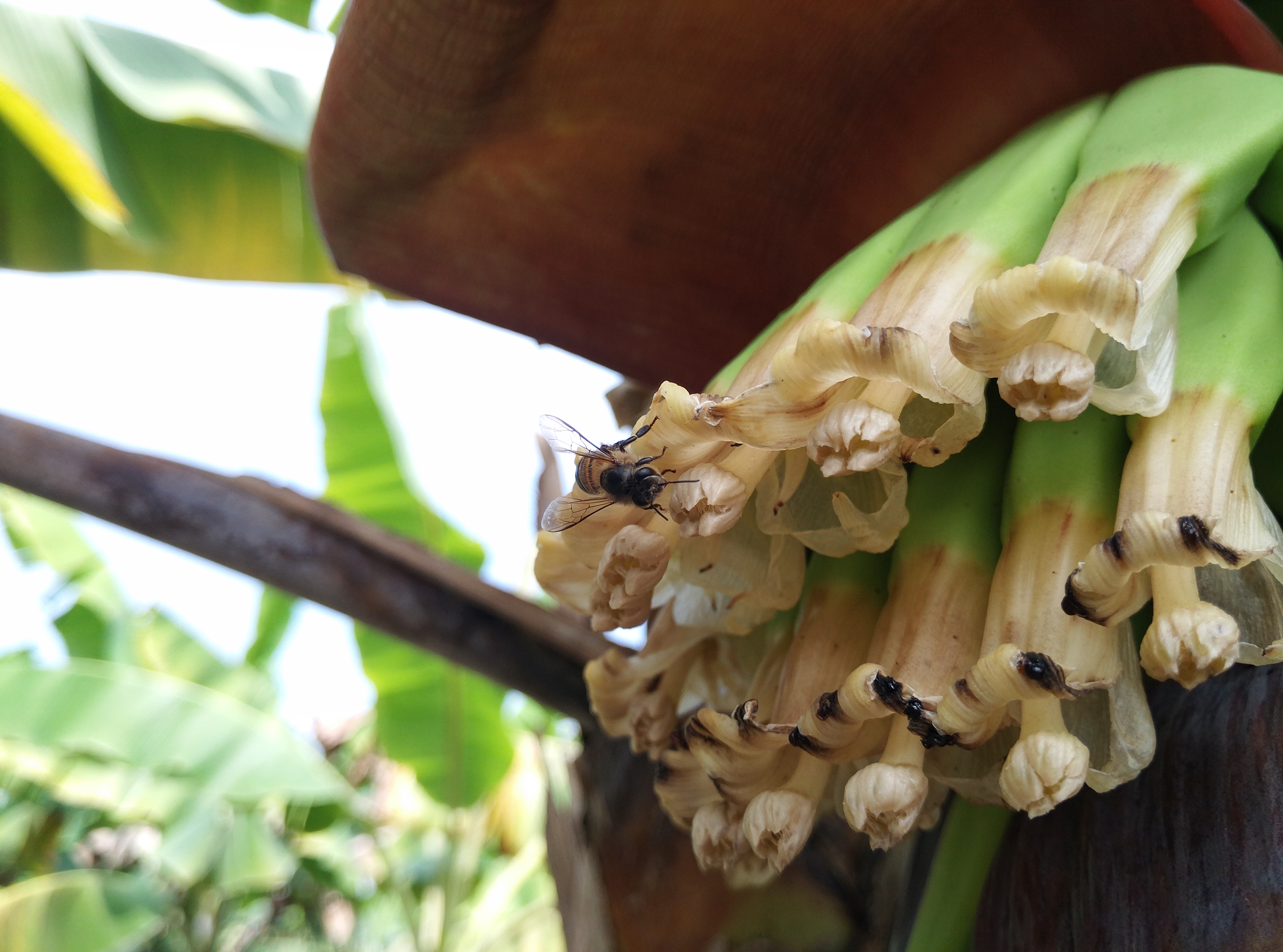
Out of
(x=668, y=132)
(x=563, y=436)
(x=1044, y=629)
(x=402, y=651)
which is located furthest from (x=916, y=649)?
(x=402, y=651)

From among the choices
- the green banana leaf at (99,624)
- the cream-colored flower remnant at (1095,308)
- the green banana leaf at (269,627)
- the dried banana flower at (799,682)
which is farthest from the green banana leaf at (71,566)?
the cream-colored flower remnant at (1095,308)

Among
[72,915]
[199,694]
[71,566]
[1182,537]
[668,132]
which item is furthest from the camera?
[71,566]

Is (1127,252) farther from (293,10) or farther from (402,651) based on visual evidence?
(402,651)

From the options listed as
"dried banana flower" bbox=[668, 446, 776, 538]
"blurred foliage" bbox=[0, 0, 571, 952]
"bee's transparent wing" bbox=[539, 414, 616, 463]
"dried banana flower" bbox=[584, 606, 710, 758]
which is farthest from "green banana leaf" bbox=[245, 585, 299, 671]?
"dried banana flower" bbox=[668, 446, 776, 538]

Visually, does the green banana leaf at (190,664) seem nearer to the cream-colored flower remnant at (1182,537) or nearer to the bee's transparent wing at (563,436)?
the bee's transparent wing at (563,436)

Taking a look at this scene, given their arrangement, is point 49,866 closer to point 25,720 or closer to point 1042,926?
point 25,720

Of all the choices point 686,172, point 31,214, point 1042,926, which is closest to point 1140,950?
point 1042,926
